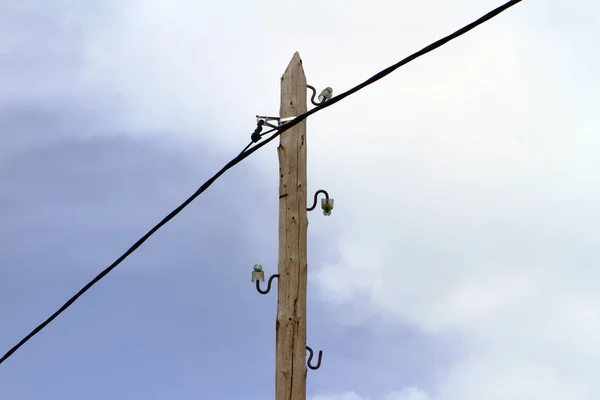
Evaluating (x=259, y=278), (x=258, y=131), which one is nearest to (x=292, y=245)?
(x=259, y=278)

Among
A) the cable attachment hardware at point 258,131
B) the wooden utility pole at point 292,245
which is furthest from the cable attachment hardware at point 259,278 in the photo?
the cable attachment hardware at point 258,131

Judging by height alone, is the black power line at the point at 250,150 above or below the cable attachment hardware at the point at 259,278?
above

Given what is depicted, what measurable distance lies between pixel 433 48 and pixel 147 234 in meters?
3.78

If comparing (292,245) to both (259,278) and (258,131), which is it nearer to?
(259,278)

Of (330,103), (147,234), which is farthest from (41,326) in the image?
(330,103)

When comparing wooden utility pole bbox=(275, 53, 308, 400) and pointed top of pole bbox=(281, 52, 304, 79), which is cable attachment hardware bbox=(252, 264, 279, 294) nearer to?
wooden utility pole bbox=(275, 53, 308, 400)

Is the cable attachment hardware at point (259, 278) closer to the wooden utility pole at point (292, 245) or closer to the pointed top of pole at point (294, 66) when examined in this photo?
the wooden utility pole at point (292, 245)

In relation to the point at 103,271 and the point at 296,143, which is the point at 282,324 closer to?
the point at 296,143

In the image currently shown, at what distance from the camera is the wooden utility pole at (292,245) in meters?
9.27

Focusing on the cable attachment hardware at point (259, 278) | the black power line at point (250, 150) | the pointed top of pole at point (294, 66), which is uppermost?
the pointed top of pole at point (294, 66)

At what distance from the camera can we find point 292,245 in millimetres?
9602

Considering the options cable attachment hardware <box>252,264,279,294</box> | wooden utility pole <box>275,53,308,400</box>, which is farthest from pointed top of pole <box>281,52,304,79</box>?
cable attachment hardware <box>252,264,279,294</box>

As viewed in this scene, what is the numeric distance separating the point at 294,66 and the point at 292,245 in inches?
73.3

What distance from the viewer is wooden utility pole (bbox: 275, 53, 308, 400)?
30.4ft
